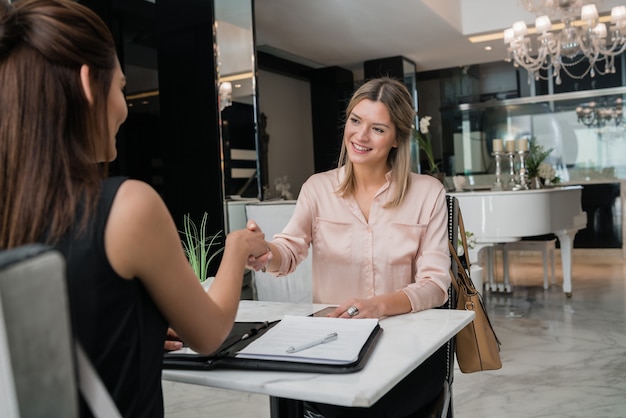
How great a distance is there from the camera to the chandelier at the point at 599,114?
28.8ft

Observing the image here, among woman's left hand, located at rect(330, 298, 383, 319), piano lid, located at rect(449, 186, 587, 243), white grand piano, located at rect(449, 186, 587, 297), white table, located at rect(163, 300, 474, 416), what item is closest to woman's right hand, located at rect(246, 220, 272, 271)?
woman's left hand, located at rect(330, 298, 383, 319)

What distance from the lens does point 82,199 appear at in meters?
0.75

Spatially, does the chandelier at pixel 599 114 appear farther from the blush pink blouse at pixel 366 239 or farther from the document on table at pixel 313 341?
the document on table at pixel 313 341

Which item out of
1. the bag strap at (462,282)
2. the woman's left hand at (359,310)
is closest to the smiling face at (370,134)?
the bag strap at (462,282)

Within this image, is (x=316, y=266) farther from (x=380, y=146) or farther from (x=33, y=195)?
(x=33, y=195)

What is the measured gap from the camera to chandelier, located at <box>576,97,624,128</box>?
8.77 metres

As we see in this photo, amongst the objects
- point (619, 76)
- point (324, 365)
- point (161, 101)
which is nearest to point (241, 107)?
point (161, 101)

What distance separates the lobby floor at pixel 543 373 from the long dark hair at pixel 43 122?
216 centimetres

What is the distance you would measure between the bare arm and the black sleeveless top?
0.05ft

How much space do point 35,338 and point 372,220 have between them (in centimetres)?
143

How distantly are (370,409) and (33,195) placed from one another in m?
0.92

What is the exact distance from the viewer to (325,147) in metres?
9.51

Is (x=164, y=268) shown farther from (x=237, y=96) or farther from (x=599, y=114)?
(x=599, y=114)

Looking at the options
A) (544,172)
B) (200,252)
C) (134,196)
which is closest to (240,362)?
(134,196)
